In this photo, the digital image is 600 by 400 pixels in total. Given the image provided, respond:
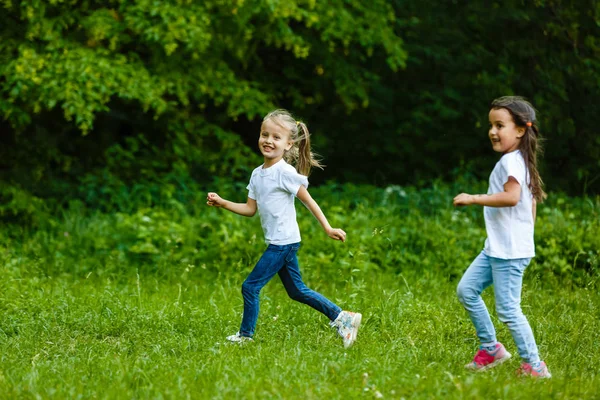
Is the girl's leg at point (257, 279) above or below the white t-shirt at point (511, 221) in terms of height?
below

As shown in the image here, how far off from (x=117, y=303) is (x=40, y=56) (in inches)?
143

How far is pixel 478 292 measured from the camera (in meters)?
4.54

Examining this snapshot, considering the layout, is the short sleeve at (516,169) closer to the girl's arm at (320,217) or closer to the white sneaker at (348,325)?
the girl's arm at (320,217)

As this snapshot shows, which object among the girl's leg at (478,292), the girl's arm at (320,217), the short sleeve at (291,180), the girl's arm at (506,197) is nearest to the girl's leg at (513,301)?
the girl's leg at (478,292)

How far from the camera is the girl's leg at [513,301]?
4348 mm

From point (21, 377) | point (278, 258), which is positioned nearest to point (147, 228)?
point (278, 258)

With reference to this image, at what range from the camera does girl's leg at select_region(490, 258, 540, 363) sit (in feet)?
14.3

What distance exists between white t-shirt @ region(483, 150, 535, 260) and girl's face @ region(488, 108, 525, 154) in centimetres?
6

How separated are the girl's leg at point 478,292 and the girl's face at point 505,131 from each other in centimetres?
63

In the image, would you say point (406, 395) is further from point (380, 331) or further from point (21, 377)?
point (21, 377)

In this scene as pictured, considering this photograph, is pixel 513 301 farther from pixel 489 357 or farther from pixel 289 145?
pixel 289 145

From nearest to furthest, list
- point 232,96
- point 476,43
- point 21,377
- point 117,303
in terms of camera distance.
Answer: point 21,377 < point 117,303 < point 232,96 < point 476,43

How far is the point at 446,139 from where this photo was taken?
1193 centimetres

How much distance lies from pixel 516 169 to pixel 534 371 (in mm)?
1102
